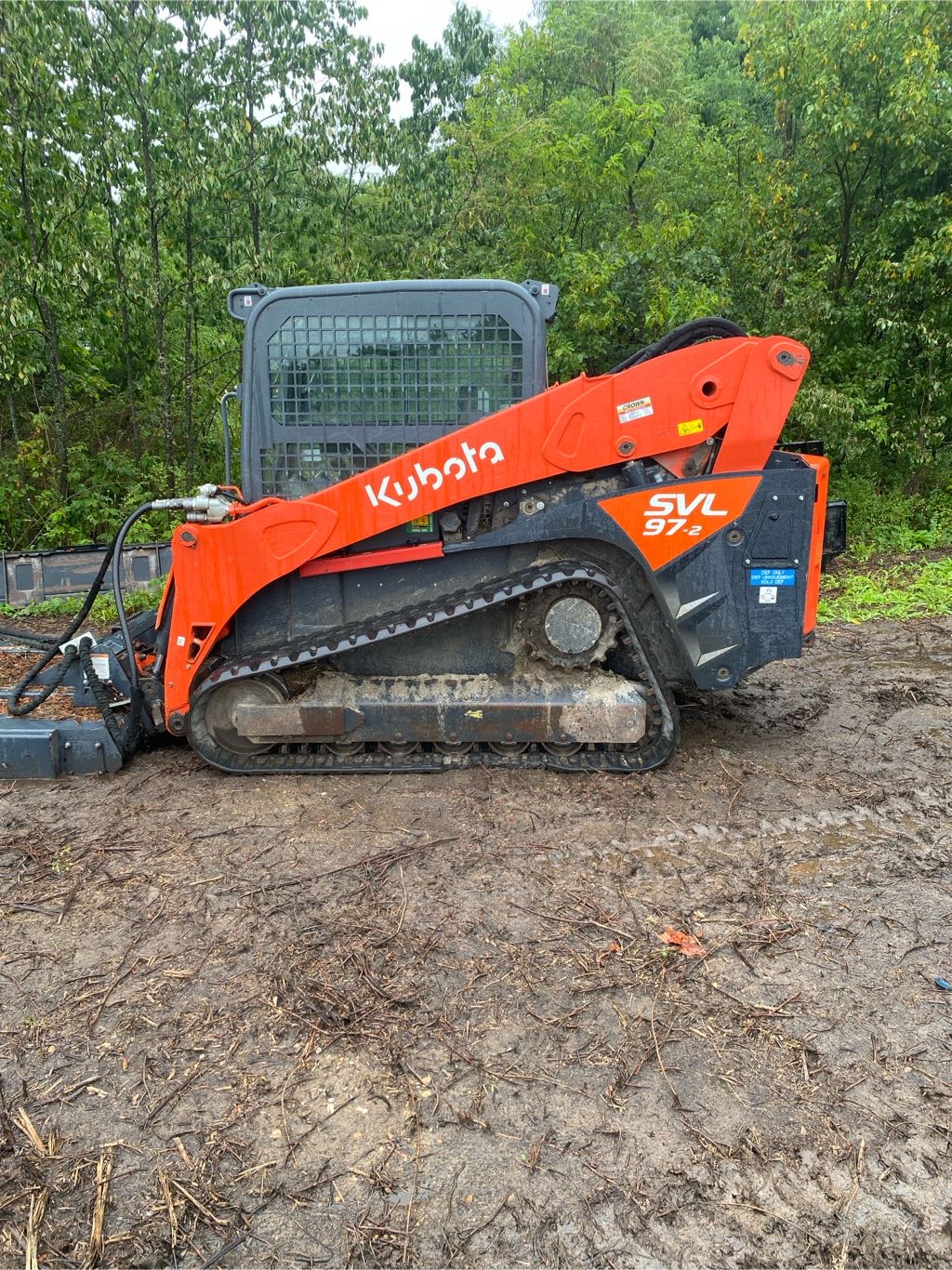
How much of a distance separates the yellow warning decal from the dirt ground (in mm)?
1709

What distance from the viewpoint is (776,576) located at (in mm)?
4223

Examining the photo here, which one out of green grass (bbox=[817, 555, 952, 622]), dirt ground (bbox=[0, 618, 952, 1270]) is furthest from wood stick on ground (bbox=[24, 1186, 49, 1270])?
green grass (bbox=[817, 555, 952, 622])

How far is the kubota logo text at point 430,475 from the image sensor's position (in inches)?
161

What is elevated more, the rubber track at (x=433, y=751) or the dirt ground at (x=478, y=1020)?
the rubber track at (x=433, y=751)

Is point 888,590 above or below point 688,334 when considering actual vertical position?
below

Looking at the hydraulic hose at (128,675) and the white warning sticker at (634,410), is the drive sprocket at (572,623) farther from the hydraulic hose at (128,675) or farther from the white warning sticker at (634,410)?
the hydraulic hose at (128,675)

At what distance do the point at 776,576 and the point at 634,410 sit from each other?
1.07m

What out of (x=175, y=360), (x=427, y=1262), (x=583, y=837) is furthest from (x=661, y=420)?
(x=175, y=360)

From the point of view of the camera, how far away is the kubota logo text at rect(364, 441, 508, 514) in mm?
4102

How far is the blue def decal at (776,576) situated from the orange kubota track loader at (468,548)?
0.02 m

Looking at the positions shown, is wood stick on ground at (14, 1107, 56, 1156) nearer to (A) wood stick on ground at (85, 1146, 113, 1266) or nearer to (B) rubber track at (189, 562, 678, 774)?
(A) wood stick on ground at (85, 1146, 113, 1266)

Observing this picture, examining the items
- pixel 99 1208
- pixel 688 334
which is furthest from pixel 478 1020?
pixel 688 334

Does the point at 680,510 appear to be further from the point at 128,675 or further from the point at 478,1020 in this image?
the point at 128,675

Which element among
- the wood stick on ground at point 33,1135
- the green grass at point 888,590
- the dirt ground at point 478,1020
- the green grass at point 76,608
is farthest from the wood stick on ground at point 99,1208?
the green grass at point 888,590
